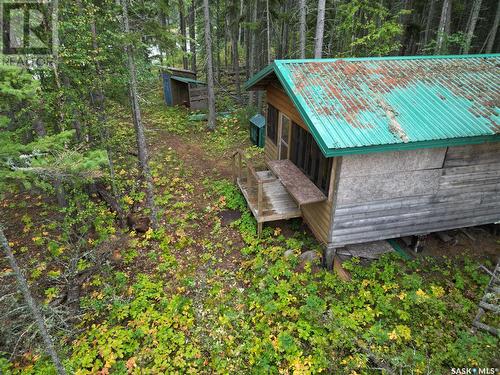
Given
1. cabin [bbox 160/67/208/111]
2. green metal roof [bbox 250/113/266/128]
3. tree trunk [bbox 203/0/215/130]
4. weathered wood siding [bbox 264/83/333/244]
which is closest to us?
weathered wood siding [bbox 264/83/333/244]

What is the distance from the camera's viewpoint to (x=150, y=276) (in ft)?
28.8

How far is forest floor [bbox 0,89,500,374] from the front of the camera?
6.30 metres

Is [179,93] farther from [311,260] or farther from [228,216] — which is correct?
[311,260]

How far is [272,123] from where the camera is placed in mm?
12094

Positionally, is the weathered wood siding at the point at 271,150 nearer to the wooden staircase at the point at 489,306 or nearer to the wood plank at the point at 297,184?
the wood plank at the point at 297,184

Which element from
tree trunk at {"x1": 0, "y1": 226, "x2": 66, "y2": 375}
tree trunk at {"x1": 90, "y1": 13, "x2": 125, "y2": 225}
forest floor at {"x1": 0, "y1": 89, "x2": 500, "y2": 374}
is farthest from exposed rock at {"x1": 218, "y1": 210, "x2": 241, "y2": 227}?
tree trunk at {"x1": 0, "y1": 226, "x2": 66, "y2": 375}

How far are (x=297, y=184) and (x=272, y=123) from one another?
12.7ft

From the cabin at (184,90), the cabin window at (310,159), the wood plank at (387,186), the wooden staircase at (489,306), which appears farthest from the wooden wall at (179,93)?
the wooden staircase at (489,306)

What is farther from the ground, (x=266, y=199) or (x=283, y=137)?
(x=283, y=137)

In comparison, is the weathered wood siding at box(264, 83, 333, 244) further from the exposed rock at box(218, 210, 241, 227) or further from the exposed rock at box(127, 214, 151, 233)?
the exposed rock at box(127, 214, 151, 233)

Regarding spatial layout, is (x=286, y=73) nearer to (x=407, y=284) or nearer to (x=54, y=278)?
(x=407, y=284)

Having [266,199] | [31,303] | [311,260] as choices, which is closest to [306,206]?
[266,199]

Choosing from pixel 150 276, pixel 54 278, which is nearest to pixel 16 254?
pixel 54 278

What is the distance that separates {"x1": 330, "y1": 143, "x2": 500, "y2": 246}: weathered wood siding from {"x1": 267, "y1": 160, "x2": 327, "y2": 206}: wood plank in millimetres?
736
